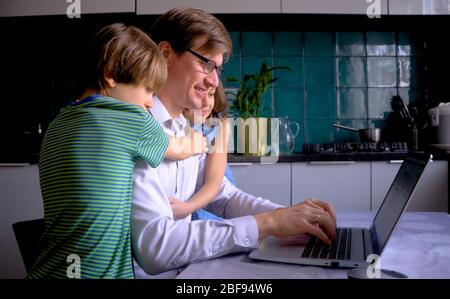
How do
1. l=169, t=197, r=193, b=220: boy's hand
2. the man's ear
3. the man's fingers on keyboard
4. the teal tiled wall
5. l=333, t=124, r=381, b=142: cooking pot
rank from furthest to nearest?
the teal tiled wall
l=333, t=124, r=381, b=142: cooking pot
l=169, t=197, r=193, b=220: boy's hand
the man's ear
the man's fingers on keyboard

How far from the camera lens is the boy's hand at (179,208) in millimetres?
1105

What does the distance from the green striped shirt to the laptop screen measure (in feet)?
1.50

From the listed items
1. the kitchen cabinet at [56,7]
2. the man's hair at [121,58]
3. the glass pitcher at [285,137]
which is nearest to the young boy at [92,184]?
the man's hair at [121,58]

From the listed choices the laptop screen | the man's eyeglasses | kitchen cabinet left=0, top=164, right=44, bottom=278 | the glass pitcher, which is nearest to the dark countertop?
the glass pitcher

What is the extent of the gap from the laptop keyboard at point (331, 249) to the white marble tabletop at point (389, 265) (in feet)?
0.16

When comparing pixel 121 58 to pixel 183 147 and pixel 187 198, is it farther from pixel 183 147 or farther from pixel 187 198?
pixel 187 198

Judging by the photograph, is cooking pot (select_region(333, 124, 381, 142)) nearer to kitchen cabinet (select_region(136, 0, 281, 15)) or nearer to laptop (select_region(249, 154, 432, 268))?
kitchen cabinet (select_region(136, 0, 281, 15))

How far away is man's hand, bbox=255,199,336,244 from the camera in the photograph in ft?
2.93

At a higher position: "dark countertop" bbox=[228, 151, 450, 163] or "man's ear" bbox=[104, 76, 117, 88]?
"man's ear" bbox=[104, 76, 117, 88]

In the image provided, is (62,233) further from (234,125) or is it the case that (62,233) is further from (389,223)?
(234,125)

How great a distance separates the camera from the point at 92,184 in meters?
0.83

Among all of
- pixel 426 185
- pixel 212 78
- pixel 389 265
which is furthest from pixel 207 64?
pixel 426 185

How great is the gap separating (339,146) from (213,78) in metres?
1.49

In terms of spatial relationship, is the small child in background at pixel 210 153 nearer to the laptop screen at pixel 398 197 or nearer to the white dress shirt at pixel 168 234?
the white dress shirt at pixel 168 234
